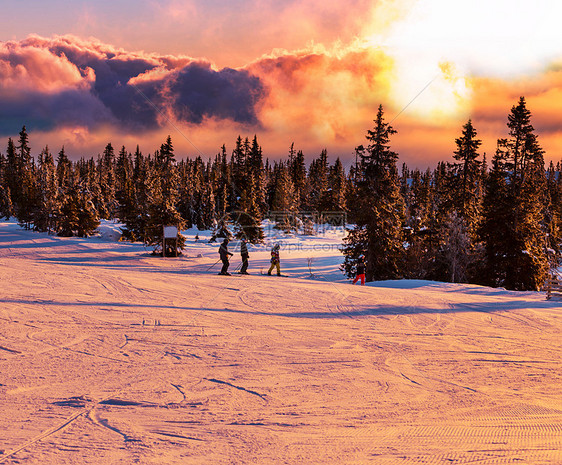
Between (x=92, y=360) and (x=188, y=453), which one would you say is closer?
(x=188, y=453)

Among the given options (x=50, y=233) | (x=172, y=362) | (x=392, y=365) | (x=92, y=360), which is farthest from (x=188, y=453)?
(x=50, y=233)

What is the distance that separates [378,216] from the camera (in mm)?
28938

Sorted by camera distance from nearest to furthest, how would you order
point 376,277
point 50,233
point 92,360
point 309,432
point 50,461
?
point 50,461 → point 309,432 → point 92,360 → point 376,277 → point 50,233

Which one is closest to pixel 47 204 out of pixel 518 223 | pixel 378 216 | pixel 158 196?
pixel 158 196

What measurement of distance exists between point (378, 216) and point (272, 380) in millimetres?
24212

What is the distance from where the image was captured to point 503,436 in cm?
459

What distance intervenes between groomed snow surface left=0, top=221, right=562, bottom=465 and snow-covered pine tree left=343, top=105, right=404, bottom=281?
1562 cm

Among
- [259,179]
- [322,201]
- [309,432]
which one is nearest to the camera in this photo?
[309,432]

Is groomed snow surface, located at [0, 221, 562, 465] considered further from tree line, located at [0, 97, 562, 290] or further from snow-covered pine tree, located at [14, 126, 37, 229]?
snow-covered pine tree, located at [14, 126, 37, 229]

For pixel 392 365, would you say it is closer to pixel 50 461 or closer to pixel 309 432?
pixel 309 432

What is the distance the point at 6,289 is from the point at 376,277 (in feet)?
77.0

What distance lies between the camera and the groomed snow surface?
4.22m

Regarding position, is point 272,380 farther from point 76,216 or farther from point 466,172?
point 76,216

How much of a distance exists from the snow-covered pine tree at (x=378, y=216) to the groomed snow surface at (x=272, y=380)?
15617 mm
